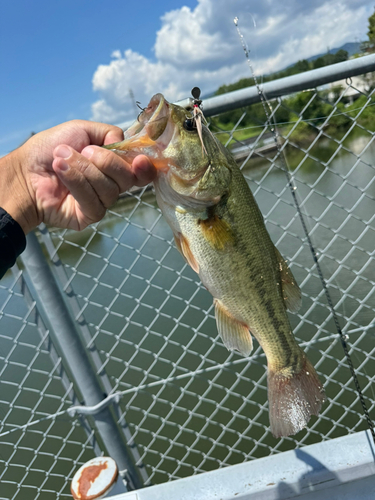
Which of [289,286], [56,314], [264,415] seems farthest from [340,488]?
[264,415]

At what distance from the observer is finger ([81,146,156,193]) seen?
1.24m

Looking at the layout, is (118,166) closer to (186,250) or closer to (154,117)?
(154,117)

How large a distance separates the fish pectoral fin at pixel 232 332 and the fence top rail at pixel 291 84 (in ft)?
3.37

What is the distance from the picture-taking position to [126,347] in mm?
4750

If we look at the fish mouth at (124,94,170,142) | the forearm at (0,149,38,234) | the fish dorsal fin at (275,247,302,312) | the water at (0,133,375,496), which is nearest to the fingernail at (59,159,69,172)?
the fish mouth at (124,94,170,142)

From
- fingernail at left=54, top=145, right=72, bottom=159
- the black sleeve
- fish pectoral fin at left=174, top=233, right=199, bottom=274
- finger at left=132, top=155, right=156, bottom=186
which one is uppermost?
fingernail at left=54, top=145, right=72, bottom=159

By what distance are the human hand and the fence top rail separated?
64 centimetres

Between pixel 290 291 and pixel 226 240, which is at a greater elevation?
pixel 226 240

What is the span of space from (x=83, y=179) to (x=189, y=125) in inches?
15.1

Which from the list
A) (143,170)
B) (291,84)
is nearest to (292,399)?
(143,170)

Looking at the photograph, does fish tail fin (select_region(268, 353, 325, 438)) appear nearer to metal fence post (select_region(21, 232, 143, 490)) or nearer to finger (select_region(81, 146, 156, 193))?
finger (select_region(81, 146, 156, 193))

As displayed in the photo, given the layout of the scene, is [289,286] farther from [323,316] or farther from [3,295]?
[323,316]

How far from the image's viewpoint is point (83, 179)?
1.28m

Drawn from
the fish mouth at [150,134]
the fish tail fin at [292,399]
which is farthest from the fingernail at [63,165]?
the fish tail fin at [292,399]
